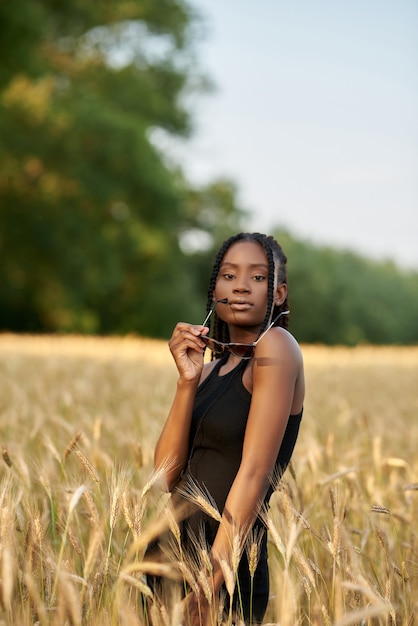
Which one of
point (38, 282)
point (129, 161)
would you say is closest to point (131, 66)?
point (129, 161)

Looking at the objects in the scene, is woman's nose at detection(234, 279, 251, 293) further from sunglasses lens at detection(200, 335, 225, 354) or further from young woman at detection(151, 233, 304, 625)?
sunglasses lens at detection(200, 335, 225, 354)

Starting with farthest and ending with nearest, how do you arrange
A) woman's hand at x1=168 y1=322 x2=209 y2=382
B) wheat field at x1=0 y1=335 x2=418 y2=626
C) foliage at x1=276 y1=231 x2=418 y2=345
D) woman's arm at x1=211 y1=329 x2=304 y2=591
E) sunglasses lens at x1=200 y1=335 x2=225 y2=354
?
foliage at x1=276 y1=231 x2=418 y2=345 < sunglasses lens at x1=200 y1=335 x2=225 y2=354 < woman's hand at x1=168 y1=322 x2=209 y2=382 < woman's arm at x1=211 y1=329 x2=304 y2=591 < wheat field at x1=0 y1=335 x2=418 y2=626

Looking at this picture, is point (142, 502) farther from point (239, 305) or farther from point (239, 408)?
point (239, 305)

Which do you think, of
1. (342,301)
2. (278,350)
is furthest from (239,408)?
(342,301)

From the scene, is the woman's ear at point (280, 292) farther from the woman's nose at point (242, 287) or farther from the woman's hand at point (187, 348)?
the woman's hand at point (187, 348)

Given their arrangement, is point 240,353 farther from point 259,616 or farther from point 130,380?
point 130,380

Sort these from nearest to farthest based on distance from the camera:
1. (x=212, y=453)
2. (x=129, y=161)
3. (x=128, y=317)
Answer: (x=212, y=453) → (x=129, y=161) → (x=128, y=317)

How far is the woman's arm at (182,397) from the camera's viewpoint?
2.17 meters

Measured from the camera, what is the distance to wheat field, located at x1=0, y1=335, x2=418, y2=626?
6.00 feet

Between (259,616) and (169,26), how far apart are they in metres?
33.0

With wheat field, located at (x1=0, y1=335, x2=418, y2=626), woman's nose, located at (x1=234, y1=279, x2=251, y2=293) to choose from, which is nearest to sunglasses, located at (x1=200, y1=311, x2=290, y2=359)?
woman's nose, located at (x1=234, y1=279, x2=251, y2=293)

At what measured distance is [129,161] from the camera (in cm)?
2645

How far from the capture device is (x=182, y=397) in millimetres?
2207

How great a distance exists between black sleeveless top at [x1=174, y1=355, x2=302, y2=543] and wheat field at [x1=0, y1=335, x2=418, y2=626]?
0.14m
